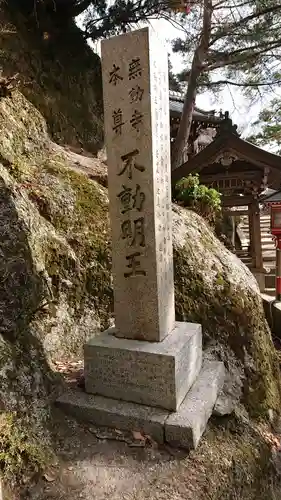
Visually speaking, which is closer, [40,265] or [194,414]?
[194,414]

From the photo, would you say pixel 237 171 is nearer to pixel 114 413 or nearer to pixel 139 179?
pixel 139 179

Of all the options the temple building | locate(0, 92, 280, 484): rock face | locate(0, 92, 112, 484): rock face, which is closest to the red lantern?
the temple building

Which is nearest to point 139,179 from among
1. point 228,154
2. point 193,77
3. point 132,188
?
point 132,188

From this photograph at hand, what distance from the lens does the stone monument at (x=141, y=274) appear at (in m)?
2.60

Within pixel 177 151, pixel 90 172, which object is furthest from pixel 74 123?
pixel 177 151

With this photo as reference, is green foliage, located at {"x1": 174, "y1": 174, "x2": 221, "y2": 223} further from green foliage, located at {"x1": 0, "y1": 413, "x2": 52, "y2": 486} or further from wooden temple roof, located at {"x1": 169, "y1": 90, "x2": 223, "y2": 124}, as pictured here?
wooden temple roof, located at {"x1": 169, "y1": 90, "x2": 223, "y2": 124}

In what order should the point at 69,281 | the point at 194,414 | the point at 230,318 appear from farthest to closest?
the point at 230,318
the point at 69,281
the point at 194,414

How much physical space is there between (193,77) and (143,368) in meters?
7.89

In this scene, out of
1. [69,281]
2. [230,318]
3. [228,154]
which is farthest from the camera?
[228,154]

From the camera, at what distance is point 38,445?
7.59 feet

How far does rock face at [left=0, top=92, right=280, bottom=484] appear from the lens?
9.87 feet

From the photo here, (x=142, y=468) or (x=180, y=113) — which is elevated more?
(x=180, y=113)

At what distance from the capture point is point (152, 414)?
2.66 metres

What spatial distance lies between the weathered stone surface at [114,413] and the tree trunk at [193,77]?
23.2 ft
